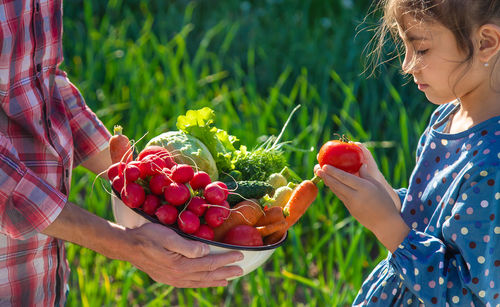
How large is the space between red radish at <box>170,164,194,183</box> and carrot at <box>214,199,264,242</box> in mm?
142

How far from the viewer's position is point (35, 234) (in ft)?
5.53

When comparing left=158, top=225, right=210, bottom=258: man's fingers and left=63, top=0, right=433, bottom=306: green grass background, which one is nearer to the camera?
left=158, top=225, right=210, bottom=258: man's fingers

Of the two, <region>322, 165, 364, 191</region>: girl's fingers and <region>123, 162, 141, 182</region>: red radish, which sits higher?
<region>322, 165, 364, 191</region>: girl's fingers

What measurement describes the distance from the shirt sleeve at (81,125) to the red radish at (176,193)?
527 millimetres

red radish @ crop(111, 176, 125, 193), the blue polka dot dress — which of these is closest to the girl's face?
the blue polka dot dress

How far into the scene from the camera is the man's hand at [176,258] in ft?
5.27

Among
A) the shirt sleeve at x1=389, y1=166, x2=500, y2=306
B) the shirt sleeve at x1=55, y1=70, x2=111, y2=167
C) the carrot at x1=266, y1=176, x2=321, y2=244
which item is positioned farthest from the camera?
the shirt sleeve at x1=55, y1=70, x2=111, y2=167

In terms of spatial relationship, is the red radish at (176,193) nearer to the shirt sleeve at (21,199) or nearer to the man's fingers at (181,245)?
the man's fingers at (181,245)

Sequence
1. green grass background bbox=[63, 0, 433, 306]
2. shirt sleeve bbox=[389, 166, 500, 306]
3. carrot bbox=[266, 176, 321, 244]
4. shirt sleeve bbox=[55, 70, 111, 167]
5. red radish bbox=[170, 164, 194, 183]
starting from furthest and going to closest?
1. green grass background bbox=[63, 0, 433, 306]
2. shirt sleeve bbox=[55, 70, 111, 167]
3. carrot bbox=[266, 176, 321, 244]
4. red radish bbox=[170, 164, 194, 183]
5. shirt sleeve bbox=[389, 166, 500, 306]

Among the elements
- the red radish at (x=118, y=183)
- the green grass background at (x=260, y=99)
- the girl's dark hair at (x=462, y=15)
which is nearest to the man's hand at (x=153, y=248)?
the red radish at (x=118, y=183)

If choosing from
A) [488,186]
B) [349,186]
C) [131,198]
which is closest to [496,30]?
[488,186]

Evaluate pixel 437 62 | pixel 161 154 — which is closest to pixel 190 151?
pixel 161 154

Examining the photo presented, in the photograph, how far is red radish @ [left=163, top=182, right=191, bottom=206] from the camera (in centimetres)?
162

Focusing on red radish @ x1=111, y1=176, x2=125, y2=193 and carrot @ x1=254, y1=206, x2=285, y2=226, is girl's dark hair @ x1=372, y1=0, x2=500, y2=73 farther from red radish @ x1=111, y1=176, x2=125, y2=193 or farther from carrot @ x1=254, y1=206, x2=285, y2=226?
red radish @ x1=111, y1=176, x2=125, y2=193
